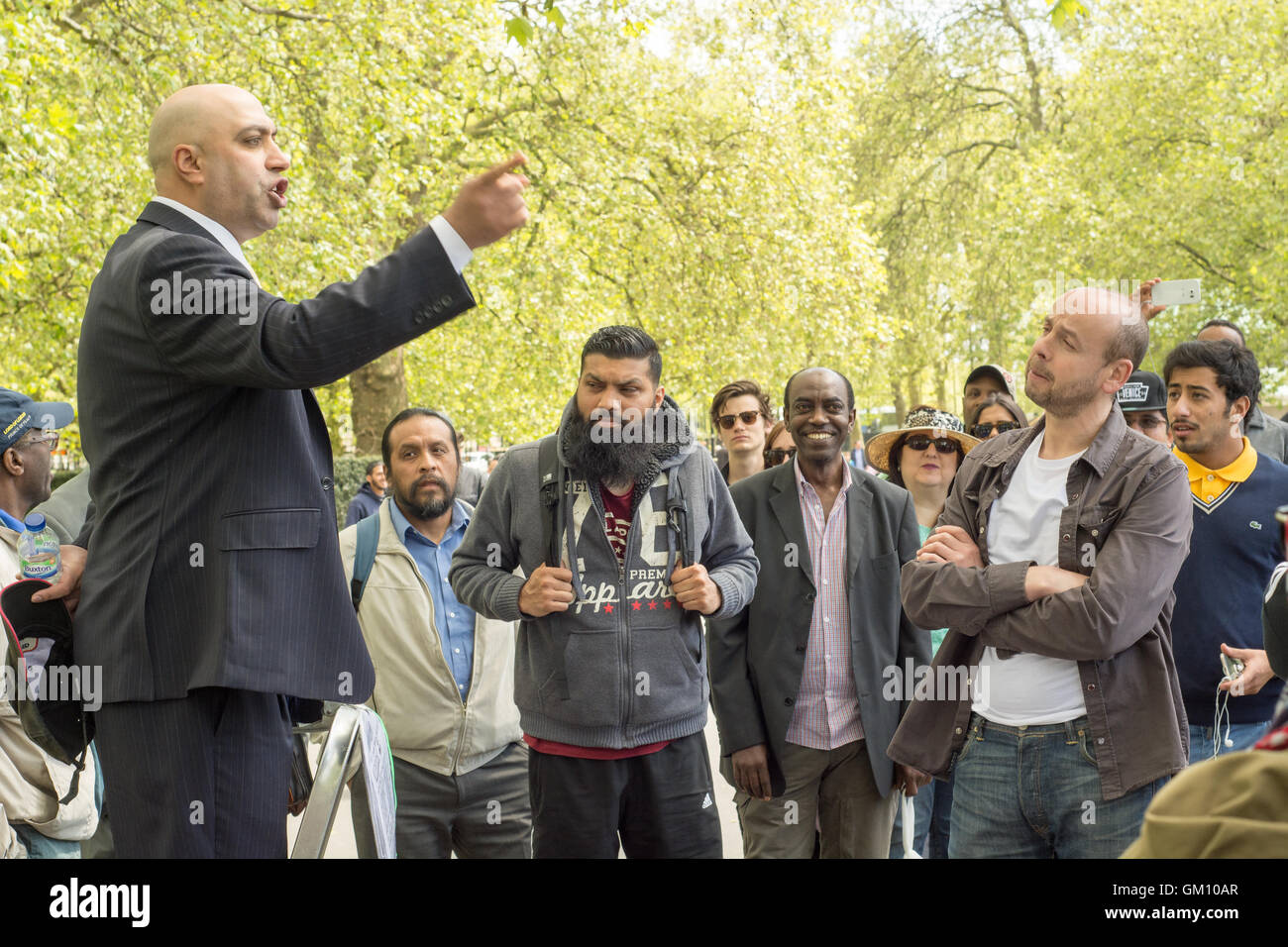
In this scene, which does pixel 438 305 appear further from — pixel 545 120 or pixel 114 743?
pixel 545 120

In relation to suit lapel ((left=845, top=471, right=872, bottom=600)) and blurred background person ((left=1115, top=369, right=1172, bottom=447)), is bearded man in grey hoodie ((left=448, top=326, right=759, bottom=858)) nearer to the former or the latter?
suit lapel ((left=845, top=471, right=872, bottom=600))

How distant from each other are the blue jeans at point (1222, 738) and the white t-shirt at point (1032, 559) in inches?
52.8

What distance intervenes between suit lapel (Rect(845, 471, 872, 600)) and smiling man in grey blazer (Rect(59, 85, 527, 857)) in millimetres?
2574

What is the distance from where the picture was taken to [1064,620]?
129 inches

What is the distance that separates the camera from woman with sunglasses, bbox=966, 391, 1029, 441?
6.05 m

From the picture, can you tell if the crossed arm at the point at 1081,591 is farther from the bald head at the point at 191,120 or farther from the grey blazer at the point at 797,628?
the bald head at the point at 191,120

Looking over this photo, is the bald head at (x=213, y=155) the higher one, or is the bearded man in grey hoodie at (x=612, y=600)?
the bald head at (x=213, y=155)

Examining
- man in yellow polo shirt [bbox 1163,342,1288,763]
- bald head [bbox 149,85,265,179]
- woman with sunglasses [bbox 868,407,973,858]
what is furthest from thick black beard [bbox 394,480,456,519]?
man in yellow polo shirt [bbox 1163,342,1288,763]

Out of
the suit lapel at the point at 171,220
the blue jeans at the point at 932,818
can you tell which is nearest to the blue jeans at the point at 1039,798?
the blue jeans at the point at 932,818

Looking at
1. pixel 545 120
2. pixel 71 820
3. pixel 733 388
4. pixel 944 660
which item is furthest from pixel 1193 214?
pixel 71 820

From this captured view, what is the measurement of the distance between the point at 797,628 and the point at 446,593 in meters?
1.44

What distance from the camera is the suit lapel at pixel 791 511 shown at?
4.73m

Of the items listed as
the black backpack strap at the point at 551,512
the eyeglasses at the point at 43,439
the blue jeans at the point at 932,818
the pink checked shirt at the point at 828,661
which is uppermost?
the eyeglasses at the point at 43,439
